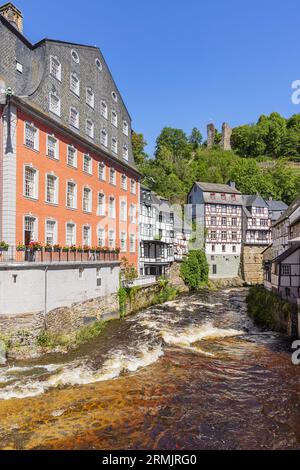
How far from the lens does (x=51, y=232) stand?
2114 centimetres

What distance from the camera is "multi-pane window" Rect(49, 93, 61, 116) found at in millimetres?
21302

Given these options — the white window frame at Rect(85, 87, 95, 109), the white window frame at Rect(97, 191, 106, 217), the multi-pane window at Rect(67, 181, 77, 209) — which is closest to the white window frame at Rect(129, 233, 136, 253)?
the white window frame at Rect(97, 191, 106, 217)

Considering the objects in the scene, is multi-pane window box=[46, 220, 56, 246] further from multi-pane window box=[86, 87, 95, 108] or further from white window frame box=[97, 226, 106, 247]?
multi-pane window box=[86, 87, 95, 108]

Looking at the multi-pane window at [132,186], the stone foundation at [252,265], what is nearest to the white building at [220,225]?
the stone foundation at [252,265]

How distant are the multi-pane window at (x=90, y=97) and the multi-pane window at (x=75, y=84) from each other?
1338 mm

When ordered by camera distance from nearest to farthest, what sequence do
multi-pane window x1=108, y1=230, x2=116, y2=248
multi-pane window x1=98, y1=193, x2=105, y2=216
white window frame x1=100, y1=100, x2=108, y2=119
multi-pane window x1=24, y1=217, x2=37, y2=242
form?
1. multi-pane window x1=24, y1=217, x2=37, y2=242
2. multi-pane window x1=98, y1=193, x2=105, y2=216
3. white window frame x1=100, y1=100, x2=108, y2=119
4. multi-pane window x1=108, y1=230, x2=116, y2=248

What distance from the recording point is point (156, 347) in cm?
1764

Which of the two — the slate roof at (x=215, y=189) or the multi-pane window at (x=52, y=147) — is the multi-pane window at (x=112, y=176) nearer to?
the multi-pane window at (x=52, y=147)

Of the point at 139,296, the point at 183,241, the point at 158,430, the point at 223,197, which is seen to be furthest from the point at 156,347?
the point at 223,197

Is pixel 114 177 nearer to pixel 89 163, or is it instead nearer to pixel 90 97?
pixel 89 163

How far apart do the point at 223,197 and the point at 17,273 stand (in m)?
41.1

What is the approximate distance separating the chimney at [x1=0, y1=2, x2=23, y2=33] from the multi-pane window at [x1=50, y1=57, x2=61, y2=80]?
2835 mm

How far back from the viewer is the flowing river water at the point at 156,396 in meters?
9.30

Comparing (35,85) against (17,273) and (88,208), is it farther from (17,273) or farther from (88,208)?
(17,273)
